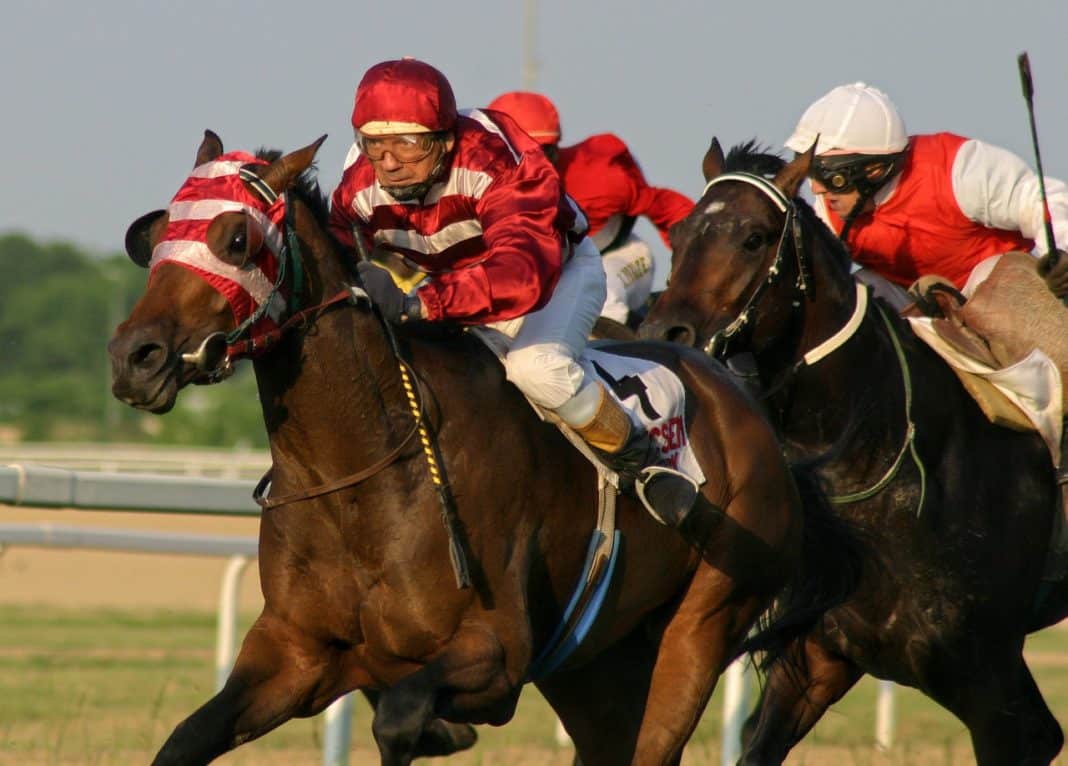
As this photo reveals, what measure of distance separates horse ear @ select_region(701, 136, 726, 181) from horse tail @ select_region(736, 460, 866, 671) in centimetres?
89

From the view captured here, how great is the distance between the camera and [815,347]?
538 cm

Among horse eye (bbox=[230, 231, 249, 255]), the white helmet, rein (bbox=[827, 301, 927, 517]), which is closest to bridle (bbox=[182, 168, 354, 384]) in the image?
horse eye (bbox=[230, 231, 249, 255])

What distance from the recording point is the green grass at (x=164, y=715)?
672cm

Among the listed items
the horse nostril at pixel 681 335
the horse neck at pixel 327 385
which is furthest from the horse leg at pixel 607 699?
the horse neck at pixel 327 385

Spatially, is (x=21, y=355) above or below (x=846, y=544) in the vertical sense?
below

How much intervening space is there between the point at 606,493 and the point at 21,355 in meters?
63.5

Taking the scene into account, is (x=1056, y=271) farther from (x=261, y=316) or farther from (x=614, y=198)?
(x=261, y=316)

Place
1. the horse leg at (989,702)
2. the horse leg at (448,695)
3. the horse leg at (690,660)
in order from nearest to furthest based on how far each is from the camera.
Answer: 1. the horse leg at (448,695)
2. the horse leg at (690,660)
3. the horse leg at (989,702)

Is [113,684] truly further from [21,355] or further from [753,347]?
[21,355]

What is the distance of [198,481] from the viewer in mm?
6223

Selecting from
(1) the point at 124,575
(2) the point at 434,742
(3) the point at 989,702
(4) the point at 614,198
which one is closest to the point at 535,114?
(4) the point at 614,198

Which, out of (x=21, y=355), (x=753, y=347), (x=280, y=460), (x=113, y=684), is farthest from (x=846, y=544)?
(x=21, y=355)

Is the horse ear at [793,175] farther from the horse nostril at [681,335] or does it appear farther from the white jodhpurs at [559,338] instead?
the white jodhpurs at [559,338]

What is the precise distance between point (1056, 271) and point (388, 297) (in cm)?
248
